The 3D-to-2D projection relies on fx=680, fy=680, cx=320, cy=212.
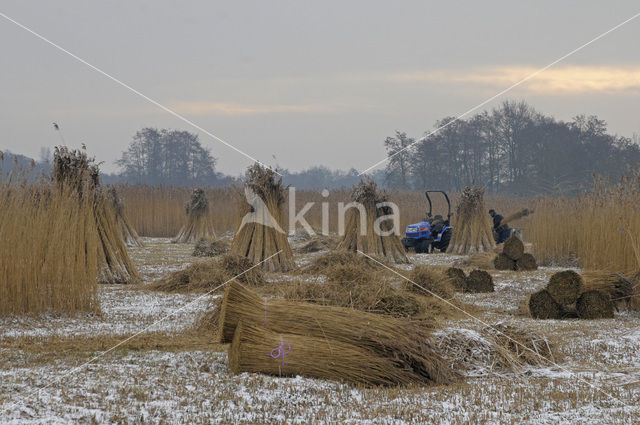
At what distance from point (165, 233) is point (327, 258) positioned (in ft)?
53.6

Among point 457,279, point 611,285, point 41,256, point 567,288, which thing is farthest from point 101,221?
point 611,285

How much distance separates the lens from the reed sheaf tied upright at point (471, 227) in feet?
70.6

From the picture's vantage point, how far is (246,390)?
550 cm

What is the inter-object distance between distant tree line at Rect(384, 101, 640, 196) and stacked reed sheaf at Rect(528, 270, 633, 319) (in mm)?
39802

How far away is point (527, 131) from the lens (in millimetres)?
56625

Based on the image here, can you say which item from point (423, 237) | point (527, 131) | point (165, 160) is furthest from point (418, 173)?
point (423, 237)

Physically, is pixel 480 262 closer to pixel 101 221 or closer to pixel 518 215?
pixel 518 215

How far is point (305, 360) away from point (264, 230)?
9.09 meters

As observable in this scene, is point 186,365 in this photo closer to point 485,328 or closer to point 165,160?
point 485,328

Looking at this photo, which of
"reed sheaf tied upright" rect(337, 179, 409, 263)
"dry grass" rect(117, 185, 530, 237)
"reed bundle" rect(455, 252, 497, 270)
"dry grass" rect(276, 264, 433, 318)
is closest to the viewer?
"dry grass" rect(276, 264, 433, 318)

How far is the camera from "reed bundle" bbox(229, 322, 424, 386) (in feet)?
19.7

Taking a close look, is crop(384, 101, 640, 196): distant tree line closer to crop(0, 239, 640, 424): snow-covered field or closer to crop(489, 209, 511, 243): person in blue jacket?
crop(489, 209, 511, 243): person in blue jacket

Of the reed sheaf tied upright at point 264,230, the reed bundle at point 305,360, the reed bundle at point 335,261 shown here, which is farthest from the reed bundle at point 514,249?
the reed bundle at point 305,360

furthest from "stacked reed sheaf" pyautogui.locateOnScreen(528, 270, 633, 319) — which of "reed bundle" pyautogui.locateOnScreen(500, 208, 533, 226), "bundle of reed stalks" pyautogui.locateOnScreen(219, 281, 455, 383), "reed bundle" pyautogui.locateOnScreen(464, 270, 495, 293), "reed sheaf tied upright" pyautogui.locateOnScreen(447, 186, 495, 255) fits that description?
"reed sheaf tied upright" pyautogui.locateOnScreen(447, 186, 495, 255)
